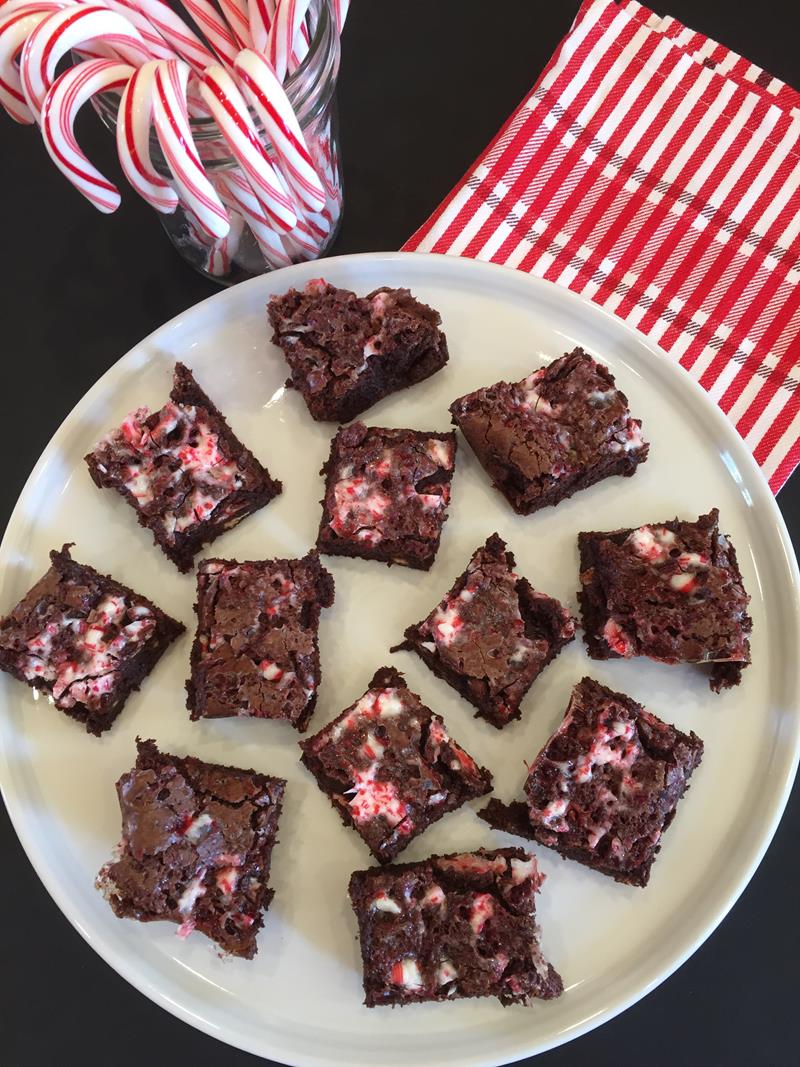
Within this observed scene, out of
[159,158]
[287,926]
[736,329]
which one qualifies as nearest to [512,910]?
[287,926]

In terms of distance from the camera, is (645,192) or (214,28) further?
(645,192)

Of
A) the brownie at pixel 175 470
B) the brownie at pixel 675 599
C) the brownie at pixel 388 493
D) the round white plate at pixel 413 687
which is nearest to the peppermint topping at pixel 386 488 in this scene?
the brownie at pixel 388 493

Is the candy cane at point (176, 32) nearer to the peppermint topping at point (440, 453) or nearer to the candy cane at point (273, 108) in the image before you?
the candy cane at point (273, 108)

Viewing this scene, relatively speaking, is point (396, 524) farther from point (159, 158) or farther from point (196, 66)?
point (196, 66)

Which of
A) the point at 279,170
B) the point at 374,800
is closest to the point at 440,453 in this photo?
the point at 279,170

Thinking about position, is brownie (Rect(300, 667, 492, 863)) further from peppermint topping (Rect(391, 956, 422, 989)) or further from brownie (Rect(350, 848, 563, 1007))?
peppermint topping (Rect(391, 956, 422, 989))

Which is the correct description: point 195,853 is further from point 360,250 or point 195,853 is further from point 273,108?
point 360,250

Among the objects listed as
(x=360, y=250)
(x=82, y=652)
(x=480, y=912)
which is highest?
(x=360, y=250)
